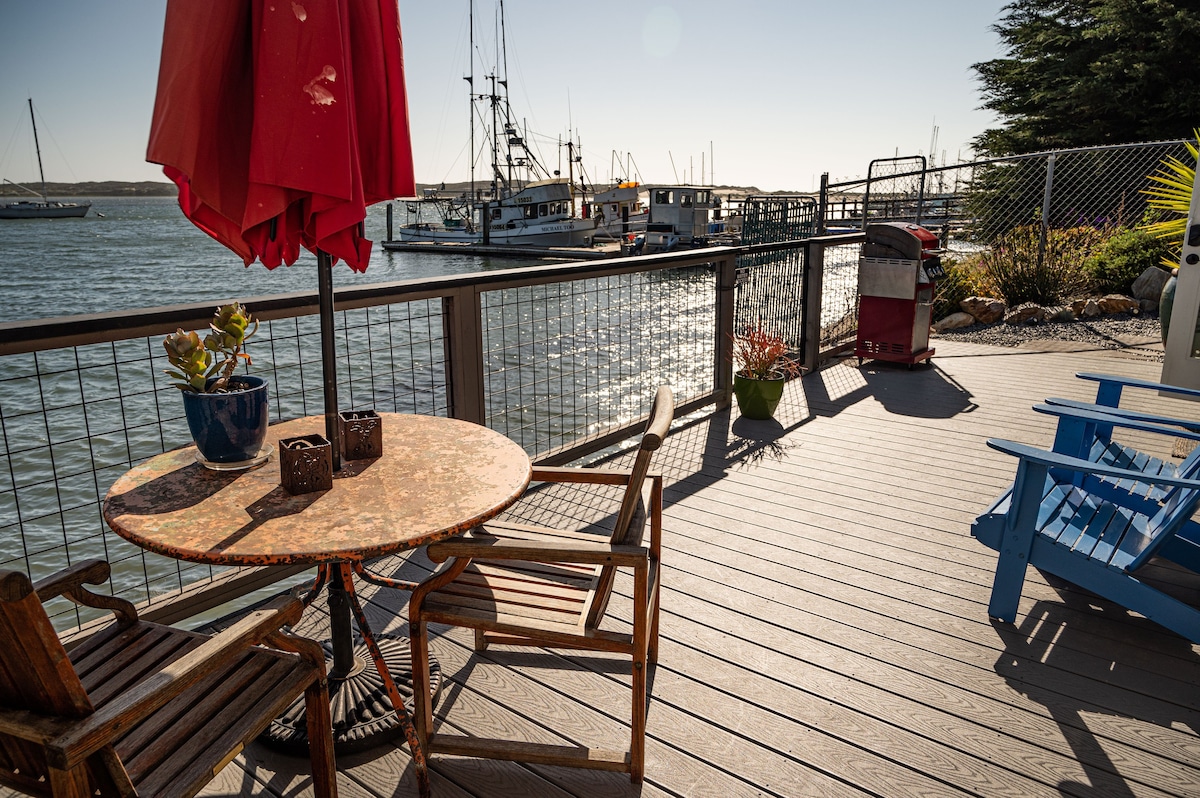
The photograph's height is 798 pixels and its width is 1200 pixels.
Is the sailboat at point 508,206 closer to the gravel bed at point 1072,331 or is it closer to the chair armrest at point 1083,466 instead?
the gravel bed at point 1072,331

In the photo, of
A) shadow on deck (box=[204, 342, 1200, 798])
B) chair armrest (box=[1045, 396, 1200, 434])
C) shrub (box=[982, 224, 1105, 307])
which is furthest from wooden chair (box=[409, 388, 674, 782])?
shrub (box=[982, 224, 1105, 307])

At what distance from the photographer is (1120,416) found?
2729mm

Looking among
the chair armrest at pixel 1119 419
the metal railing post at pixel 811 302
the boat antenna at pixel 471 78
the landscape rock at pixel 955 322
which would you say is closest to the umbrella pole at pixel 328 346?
the chair armrest at pixel 1119 419

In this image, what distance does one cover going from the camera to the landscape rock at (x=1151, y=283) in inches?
328

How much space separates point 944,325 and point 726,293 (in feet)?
15.1

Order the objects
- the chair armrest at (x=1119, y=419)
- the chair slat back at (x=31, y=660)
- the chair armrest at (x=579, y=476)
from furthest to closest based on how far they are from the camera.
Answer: the chair armrest at (x=1119, y=419), the chair armrest at (x=579, y=476), the chair slat back at (x=31, y=660)

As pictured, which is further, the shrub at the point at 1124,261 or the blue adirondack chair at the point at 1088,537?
the shrub at the point at 1124,261

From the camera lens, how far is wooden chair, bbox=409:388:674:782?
1.74 m

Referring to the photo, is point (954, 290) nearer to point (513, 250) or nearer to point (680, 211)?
point (680, 211)

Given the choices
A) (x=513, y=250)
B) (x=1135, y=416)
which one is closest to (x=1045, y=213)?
(x=1135, y=416)

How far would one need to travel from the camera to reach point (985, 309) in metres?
8.39

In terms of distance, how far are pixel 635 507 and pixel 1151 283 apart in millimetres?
9140

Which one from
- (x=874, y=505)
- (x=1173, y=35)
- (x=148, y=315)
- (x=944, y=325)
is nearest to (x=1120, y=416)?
(x=874, y=505)

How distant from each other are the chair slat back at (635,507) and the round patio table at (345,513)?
0.26 meters
